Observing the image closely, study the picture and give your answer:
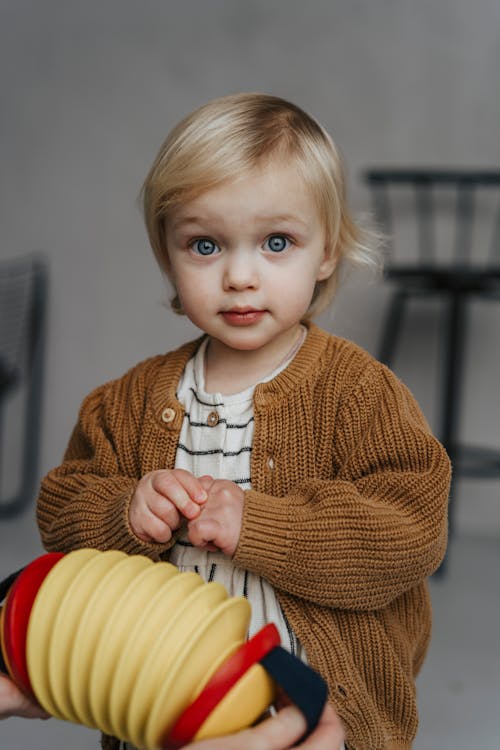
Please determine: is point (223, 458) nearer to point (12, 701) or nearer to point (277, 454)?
point (277, 454)

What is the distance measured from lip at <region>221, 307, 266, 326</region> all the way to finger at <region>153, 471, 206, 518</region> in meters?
0.18

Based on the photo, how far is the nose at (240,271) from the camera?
0.94 metres

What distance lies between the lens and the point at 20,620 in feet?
2.57

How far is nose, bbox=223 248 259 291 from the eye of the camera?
3.09ft

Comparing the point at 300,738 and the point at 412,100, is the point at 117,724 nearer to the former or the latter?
the point at 300,738

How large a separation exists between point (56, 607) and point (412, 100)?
227cm

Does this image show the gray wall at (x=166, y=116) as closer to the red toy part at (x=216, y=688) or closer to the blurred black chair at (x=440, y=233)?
the blurred black chair at (x=440, y=233)

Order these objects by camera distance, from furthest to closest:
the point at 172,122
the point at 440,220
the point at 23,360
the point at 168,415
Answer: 1. the point at 23,360
2. the point at 172,122
3. the point at 440,220
4. the point at 168,415

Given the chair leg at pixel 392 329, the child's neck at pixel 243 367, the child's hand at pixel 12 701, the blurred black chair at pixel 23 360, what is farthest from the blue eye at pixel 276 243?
the blurred black chair at pixel 23 360

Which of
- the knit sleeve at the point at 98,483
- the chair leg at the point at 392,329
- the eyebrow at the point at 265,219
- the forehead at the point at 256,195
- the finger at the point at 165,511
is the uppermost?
the forehead at the point at 256,195

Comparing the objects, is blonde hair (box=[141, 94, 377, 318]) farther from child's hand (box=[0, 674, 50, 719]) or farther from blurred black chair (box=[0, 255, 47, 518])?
blurred black chair (box=[0, 255, 47, 518])

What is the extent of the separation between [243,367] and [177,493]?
226 millimetres

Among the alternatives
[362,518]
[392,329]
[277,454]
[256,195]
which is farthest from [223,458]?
[392,329]

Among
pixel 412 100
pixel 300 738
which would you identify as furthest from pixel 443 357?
pixel 300 738
